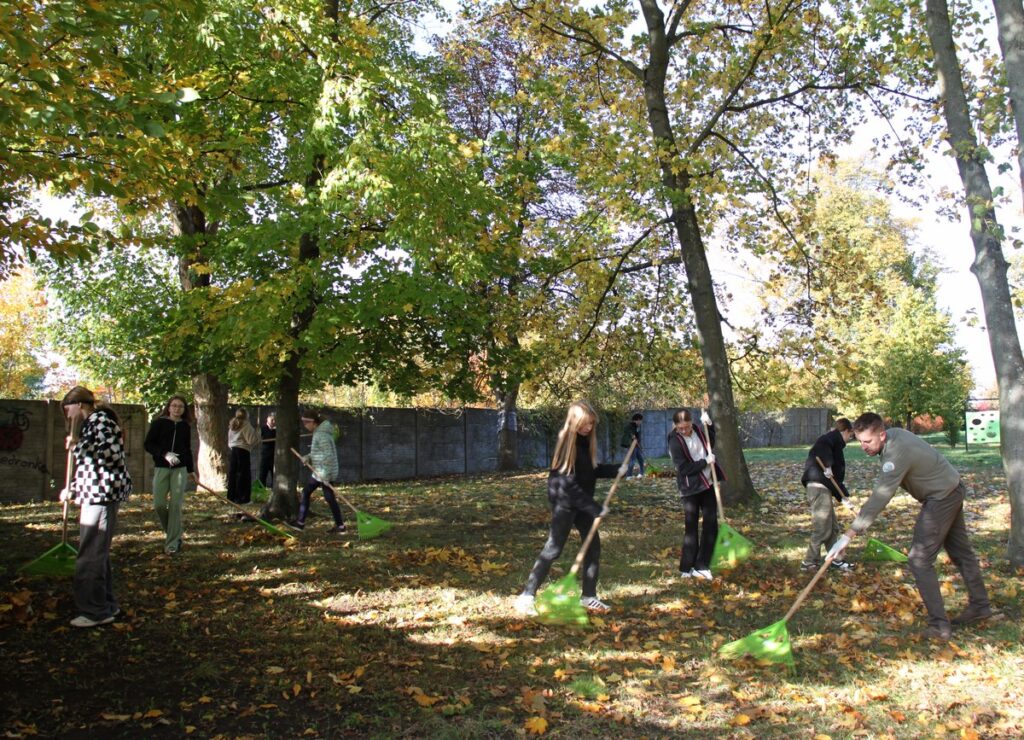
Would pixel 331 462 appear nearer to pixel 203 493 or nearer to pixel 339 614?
pixel 339 614

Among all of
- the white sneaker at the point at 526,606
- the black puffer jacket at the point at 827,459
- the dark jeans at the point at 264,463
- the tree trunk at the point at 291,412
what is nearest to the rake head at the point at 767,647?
the white sneaker at the point at 526,606

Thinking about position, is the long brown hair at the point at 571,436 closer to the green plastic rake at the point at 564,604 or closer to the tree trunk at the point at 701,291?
the green plastic rake at the point at 564,604

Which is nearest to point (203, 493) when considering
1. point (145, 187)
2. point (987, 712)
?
point (145, 187)

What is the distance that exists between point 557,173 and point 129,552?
1781 cm

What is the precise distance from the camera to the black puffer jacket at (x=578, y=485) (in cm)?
640

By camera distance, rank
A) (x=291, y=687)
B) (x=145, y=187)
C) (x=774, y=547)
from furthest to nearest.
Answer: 1. (x=774, y=547)
2. (x=145, y=187)
3. (x=291, y=687)

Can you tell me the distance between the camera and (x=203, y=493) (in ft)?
48.9

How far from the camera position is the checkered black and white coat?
6.04 m

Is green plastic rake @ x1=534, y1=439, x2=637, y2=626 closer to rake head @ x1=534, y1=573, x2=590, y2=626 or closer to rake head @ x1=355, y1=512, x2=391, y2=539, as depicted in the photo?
rake head @ x1=534, y1=573, x2=590, y2=626

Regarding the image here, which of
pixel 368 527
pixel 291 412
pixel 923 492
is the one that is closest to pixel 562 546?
pixel 923 492

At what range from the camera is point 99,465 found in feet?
20.0

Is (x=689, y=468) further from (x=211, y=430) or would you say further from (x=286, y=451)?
(x=211, y=430)

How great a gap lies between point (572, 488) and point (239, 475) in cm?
824

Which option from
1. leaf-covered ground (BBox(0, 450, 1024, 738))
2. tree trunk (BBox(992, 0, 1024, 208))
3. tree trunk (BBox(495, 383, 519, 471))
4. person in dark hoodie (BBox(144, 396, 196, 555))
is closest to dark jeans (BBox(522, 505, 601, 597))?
leaf-covered ground (BBox(0, 450, 1024, 738))
